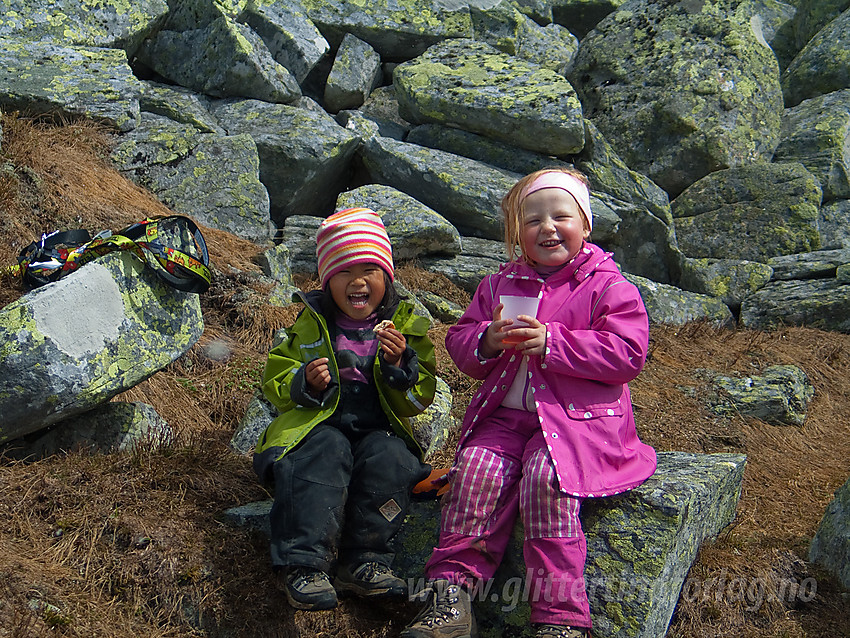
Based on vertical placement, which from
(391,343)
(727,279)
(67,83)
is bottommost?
(727,279)

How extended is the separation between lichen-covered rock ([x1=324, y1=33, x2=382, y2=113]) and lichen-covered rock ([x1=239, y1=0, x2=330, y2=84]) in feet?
1.11

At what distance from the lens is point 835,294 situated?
9.81 metres

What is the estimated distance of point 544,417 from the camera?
12.2 ft

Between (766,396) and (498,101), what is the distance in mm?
5360

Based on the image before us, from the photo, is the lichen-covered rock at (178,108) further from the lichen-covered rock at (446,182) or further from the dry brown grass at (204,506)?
the dry brown grass at (204,506)

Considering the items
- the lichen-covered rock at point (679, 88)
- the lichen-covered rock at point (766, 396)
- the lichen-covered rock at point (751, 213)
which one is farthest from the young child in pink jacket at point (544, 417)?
the lichen-covered rock at point (679, 88)

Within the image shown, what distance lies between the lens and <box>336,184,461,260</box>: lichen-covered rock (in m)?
8.73

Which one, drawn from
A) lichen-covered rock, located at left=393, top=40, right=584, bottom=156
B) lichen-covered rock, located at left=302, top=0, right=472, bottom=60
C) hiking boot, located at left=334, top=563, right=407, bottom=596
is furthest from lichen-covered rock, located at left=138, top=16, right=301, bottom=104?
hiking boot, located at left=334, top=563, right=407, bottom=596


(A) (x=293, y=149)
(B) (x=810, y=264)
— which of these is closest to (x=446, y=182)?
(A) (x=293, y=149)

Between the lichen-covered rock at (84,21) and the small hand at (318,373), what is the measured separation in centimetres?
752

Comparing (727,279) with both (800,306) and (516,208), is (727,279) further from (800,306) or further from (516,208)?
(516,208)

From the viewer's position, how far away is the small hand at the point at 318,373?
13.0ft

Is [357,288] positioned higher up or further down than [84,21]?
higher up

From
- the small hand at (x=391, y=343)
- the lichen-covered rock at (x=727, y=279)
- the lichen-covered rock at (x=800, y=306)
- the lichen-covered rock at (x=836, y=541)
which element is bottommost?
the lichen-covered rock at (x=727, y=279)
